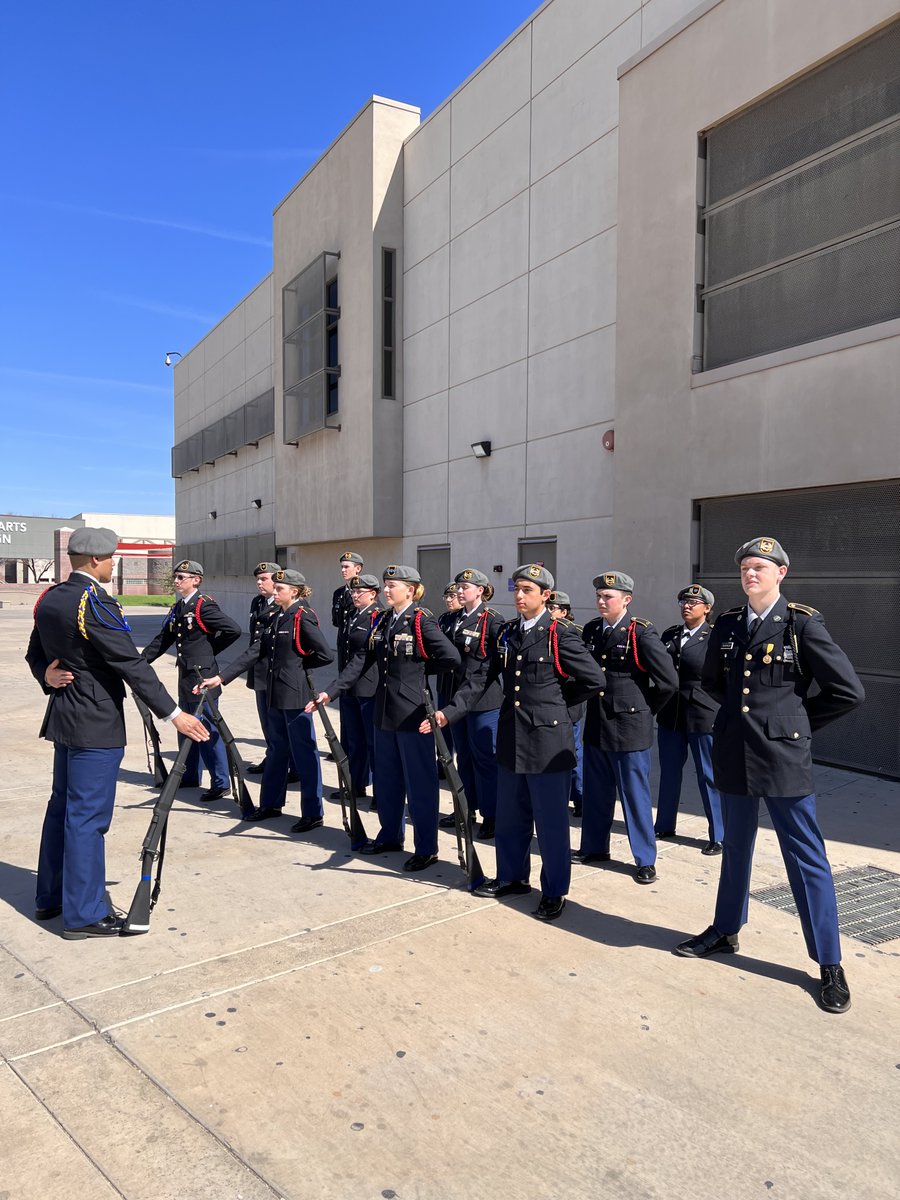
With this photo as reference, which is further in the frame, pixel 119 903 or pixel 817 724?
pixel 119 903

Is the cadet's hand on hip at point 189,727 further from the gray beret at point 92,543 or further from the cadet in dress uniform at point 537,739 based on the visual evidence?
the cadet in dress uniform at point 537,739

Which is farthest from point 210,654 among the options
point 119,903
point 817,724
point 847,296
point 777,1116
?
point 847,296

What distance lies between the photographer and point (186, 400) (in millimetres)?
32188

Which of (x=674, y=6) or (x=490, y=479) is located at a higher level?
(x=674, y=6)

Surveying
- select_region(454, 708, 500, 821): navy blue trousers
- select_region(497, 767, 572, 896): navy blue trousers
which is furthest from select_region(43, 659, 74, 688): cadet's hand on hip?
select_region(454, 708, 500, 821): navy blue trousers

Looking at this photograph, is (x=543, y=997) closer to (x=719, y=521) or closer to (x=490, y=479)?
(x=719, y=521)

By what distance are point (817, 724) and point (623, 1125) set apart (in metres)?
2.00

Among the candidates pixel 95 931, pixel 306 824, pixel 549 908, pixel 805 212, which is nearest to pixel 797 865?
pixel 549 908

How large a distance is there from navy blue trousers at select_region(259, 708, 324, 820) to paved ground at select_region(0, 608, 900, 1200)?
107 cm

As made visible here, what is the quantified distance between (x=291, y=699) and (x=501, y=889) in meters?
2.19

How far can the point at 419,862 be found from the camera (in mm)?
5316

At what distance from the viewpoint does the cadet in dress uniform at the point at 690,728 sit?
591 centimetres

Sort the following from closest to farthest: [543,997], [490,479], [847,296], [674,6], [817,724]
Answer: [543,997] < [817,724] < [847,296] < [674,6] < [490,479]

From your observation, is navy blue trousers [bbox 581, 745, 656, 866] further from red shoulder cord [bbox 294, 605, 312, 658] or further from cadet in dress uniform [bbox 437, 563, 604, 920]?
red shoulder cord [bbox 294, 605, 312, 658]
